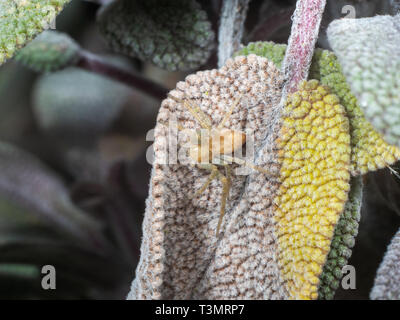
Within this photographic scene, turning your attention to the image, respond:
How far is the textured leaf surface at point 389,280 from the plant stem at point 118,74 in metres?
0.51

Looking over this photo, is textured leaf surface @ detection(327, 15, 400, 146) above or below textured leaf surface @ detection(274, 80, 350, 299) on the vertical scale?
above

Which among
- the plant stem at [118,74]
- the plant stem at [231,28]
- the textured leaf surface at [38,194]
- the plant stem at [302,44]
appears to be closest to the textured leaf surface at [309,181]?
the plant stem at [302,44]

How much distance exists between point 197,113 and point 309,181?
0.15m

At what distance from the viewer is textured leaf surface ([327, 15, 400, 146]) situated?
466mm

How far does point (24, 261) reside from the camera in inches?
37.2

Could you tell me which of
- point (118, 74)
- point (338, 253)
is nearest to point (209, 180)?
point (338, 253)

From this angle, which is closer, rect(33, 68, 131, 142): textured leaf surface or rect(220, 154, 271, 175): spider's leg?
rect(220, 154, 271, 175): spider's leg

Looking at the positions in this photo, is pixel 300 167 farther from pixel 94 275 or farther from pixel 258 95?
pixel 94 275

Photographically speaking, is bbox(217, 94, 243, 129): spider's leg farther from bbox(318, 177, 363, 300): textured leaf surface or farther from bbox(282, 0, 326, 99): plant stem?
bbox(318, 177, 363, 300): textured leaf surface

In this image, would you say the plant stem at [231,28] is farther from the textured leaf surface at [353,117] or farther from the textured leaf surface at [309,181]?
the textured leaf surface at [309,181]

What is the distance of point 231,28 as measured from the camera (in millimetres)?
769

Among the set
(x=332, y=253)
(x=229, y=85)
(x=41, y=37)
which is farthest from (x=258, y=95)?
(x=41, y=37)

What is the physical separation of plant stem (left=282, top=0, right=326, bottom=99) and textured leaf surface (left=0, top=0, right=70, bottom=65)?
257 millimetres

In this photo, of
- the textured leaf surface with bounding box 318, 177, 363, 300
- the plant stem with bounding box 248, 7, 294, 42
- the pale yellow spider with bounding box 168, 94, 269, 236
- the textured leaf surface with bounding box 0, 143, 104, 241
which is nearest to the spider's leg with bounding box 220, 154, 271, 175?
the pale yellow spider with bounding box 168, 94, 269, 236
